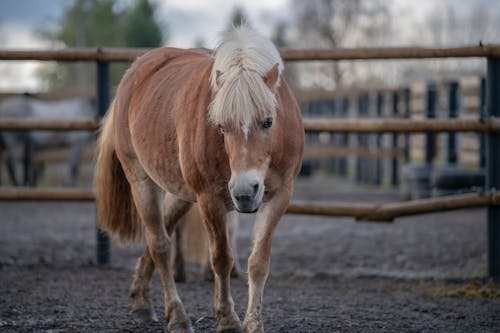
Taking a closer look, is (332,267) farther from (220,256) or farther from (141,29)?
(141,29)

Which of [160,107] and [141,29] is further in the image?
[141,29]

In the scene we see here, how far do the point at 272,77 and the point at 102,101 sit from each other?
276cm

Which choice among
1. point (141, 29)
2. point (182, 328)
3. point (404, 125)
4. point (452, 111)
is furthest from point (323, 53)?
point (141, 29)

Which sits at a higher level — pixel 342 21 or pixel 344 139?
pixel 342 21

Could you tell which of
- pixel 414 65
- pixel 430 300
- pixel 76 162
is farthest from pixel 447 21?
pixel 430 300

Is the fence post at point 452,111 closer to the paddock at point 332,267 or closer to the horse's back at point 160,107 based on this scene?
the paddock at point 332,267

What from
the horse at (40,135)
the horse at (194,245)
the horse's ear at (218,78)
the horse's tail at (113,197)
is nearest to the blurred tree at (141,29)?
the horse at (40,135)

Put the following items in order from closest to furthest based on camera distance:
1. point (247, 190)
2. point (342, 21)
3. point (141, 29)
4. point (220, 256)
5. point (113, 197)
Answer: point (247, 190) < point (220, 256) < point (113, 197) < point (141, 29) < point (342, 21)

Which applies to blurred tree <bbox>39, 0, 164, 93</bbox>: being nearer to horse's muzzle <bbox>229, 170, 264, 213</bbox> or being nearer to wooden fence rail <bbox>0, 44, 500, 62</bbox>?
wooden fence rail <bbox>0, 44, 500, 62</bbox>

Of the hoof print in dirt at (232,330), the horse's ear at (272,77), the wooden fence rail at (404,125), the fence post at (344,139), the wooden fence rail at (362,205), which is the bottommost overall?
the fence post at (344,139)

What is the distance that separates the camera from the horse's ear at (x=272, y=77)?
3057 mm

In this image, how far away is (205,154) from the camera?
314 cm

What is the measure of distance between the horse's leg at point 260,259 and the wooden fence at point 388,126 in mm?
1832

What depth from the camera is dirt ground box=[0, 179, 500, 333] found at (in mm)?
3646
